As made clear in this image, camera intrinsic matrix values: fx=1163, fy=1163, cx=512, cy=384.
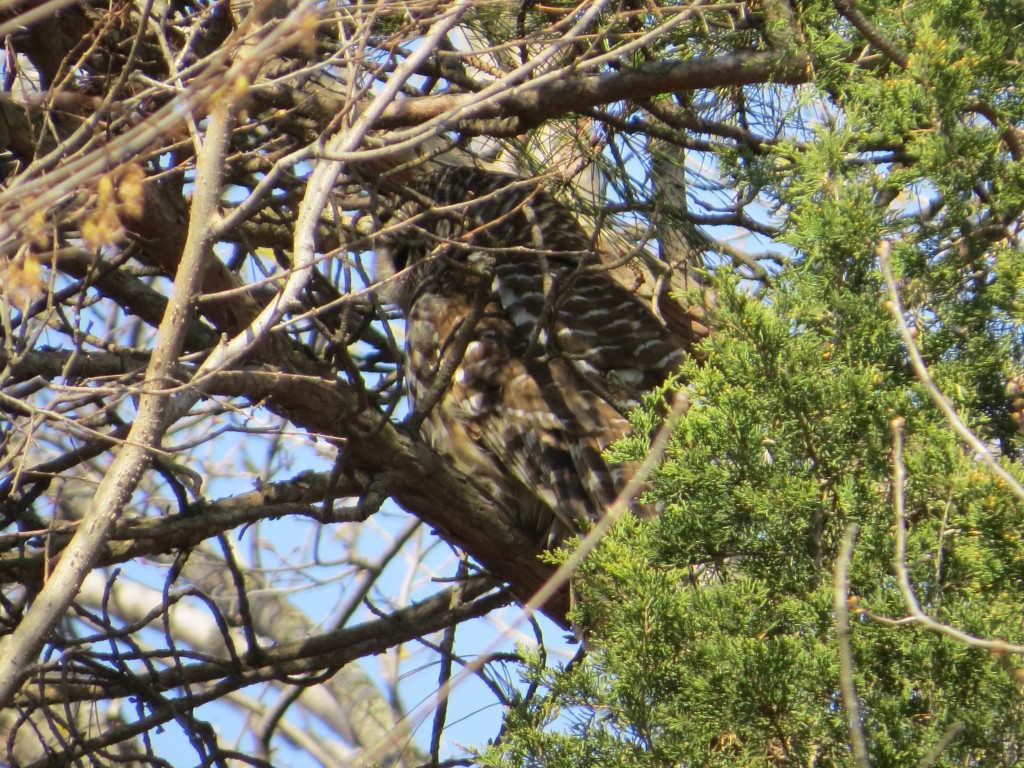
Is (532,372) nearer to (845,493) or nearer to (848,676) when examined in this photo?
(845,493)

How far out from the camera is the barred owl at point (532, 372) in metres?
3.72

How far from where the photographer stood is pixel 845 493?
2.17 meters

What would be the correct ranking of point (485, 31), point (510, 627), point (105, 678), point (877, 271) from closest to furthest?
point (510, 627) < point (877, 271) < point (105, 678) < point (485, 31)

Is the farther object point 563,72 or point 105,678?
point 105,678

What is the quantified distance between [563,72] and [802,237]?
0.70 meters

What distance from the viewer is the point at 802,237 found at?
2357 millimetres

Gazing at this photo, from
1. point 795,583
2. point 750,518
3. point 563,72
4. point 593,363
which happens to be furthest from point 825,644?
point 593,363

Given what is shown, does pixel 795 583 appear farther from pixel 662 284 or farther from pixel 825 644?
pixel 662 284

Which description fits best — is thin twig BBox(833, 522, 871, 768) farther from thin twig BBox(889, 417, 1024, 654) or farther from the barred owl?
the barred owl

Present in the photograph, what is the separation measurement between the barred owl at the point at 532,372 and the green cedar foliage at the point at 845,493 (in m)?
1.12

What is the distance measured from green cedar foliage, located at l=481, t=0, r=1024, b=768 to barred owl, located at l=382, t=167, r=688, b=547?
1116mm

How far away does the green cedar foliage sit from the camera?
81.0 inches

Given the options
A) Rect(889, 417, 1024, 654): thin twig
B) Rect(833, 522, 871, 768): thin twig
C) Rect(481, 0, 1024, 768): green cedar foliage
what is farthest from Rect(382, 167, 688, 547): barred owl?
Rect(833, 522, 871, 768): thin twig

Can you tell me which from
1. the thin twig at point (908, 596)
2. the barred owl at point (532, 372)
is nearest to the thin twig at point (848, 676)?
the thin twig at point (908, 596)
